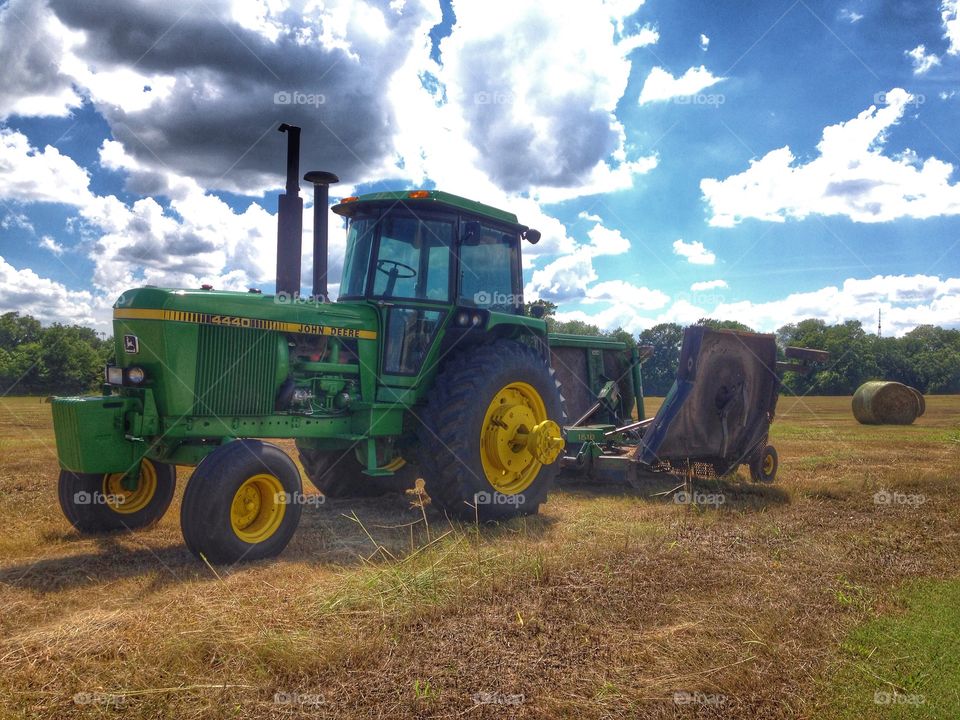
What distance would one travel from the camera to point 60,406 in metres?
5.16

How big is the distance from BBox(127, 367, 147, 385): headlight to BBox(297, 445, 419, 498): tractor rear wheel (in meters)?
2.28

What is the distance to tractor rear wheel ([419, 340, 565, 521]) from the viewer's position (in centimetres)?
615

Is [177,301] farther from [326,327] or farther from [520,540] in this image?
[520,540]

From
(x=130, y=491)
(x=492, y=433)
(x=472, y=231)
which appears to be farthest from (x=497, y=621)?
(x=472, y=231)

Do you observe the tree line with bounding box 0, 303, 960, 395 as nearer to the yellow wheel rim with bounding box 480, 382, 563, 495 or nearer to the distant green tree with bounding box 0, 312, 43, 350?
the distant green tree with bounding box 0, 312, 43, 350

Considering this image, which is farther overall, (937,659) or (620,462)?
(620,462)

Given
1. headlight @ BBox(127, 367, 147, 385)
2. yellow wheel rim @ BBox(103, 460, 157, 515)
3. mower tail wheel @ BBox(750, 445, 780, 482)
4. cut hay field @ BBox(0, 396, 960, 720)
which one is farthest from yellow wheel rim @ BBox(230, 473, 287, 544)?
mower tail wheel @ BBox(750, 445, 780, 482)

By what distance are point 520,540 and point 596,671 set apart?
2.36 metres

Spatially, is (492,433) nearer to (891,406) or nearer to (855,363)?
(891,406)

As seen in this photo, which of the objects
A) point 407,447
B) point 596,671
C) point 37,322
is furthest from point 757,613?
point 37,322

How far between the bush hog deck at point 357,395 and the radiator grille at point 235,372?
0.01m

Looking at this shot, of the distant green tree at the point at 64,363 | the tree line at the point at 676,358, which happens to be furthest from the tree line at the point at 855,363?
the distant green tree at the point at 64,363

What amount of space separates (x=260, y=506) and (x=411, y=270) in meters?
2.47

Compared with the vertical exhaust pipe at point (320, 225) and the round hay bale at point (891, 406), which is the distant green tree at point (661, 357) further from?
Answer: the vertical exhaust pipe at point (320, 225)
